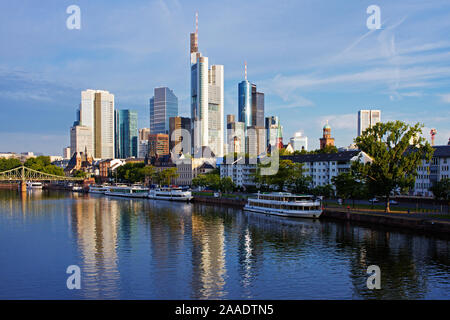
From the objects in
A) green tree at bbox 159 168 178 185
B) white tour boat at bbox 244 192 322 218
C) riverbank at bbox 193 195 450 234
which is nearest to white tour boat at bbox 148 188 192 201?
white tour boat at bbox 244 192 322 218

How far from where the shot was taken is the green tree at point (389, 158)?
243 ft

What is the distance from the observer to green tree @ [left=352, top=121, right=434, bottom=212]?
7400cm

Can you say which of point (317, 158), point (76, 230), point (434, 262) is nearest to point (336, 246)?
point (434, 262)

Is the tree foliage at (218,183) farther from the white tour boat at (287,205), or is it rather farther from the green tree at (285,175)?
the white tour boat at (287,205)

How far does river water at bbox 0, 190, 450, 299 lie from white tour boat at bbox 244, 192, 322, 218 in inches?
274

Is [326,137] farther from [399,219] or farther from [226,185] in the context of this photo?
[399,219]

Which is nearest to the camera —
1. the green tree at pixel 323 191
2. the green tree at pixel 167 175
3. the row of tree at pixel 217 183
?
the green tree at pixel 323 191

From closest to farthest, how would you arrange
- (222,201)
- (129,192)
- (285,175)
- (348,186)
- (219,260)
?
1. (219,260)
2. (348,186)
3. (285,175)
4. (222,201)
5. (129,192)

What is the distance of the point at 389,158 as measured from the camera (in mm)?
75625

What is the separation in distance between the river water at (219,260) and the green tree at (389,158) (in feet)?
33.7

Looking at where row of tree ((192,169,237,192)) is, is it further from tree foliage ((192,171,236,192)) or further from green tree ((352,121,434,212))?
green tree ((352,121,434,212))

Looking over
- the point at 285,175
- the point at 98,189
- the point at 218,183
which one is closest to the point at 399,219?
the point at 285,175

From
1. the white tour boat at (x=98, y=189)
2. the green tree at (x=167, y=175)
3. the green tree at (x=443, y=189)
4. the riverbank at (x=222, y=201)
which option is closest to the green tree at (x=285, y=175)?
the riverbank at (x=222, y=201)

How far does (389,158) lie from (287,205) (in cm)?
2239
